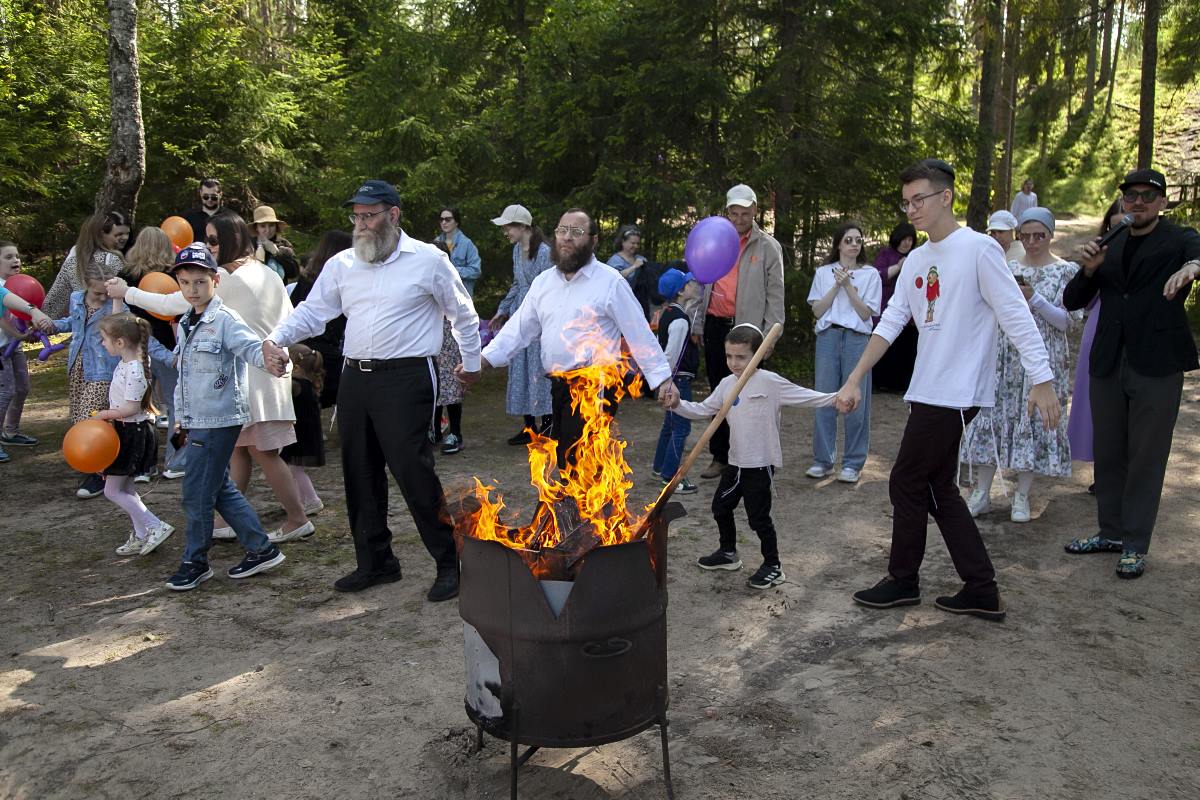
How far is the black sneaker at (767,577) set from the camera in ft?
18.3

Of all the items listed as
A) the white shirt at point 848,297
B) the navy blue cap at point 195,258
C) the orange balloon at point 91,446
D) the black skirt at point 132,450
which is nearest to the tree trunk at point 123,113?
the black skirt at point 132,450

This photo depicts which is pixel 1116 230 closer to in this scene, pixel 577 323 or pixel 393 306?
pixel 577 323

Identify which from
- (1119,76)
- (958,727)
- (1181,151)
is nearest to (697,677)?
(958,727)

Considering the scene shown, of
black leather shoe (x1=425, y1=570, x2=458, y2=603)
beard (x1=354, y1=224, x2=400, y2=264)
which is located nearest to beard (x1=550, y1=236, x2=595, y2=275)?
beard (x1=354, y1=224, x2=400, y2=264)

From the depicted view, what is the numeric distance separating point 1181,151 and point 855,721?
33363 mm

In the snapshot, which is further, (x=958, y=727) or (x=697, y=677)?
(x=697, y=677)

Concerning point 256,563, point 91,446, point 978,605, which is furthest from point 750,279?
point 91,446

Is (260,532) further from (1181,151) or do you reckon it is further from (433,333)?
(1181,151)

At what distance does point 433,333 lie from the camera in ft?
17.9

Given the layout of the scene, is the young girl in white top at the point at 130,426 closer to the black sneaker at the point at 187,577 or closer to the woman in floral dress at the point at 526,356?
the black sneaker at the point at 187,577

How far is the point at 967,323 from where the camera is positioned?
4.84 m

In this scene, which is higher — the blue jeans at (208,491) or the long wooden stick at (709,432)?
the long wooden stick at (709,432)

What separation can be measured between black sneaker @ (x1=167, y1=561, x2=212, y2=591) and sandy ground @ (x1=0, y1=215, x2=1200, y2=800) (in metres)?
0.07

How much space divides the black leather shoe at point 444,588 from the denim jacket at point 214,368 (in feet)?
4.80
